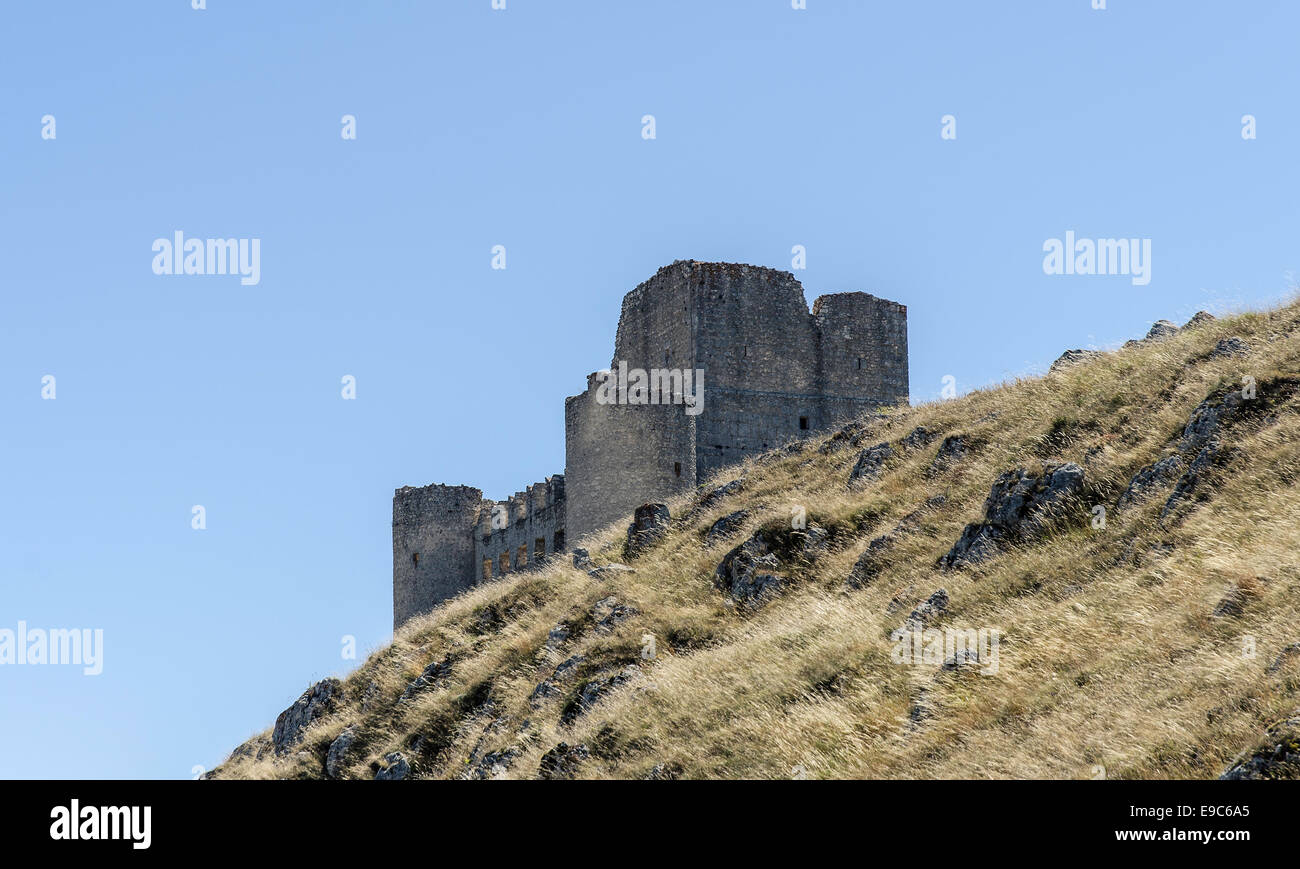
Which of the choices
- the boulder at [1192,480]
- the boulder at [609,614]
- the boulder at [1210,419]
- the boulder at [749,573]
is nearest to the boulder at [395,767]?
the boulder at [609,614]

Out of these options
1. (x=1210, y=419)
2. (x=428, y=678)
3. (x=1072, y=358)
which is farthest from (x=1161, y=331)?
(x=428, y=678)

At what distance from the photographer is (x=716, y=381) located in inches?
1278

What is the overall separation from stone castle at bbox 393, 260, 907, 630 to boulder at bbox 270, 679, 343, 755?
8.76m

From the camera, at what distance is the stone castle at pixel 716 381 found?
105 feet

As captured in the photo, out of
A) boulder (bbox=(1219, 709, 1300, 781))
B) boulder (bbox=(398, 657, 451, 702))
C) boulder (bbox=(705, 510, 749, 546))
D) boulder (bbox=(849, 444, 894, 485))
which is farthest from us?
boulder (bbox=(705, 510, 749, 546))

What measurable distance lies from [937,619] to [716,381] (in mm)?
17600

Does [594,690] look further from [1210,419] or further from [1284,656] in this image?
[1284,656]

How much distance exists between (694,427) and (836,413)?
386cm

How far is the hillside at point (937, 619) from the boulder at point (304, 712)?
0.07 metres

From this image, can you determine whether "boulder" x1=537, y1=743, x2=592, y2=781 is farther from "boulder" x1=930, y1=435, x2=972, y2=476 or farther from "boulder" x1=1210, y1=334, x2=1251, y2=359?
"boulder" x1=1210, y1=334, x2=1251, y2=359

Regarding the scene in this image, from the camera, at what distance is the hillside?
11414mm

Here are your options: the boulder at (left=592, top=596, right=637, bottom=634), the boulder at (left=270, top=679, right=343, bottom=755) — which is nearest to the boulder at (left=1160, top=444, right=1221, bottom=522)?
the boulder at (left=592, top=596, right=637, bottom=634)

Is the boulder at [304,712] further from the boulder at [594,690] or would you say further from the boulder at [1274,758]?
the boulder at [1274,758]

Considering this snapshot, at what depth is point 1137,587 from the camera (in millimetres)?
13523
